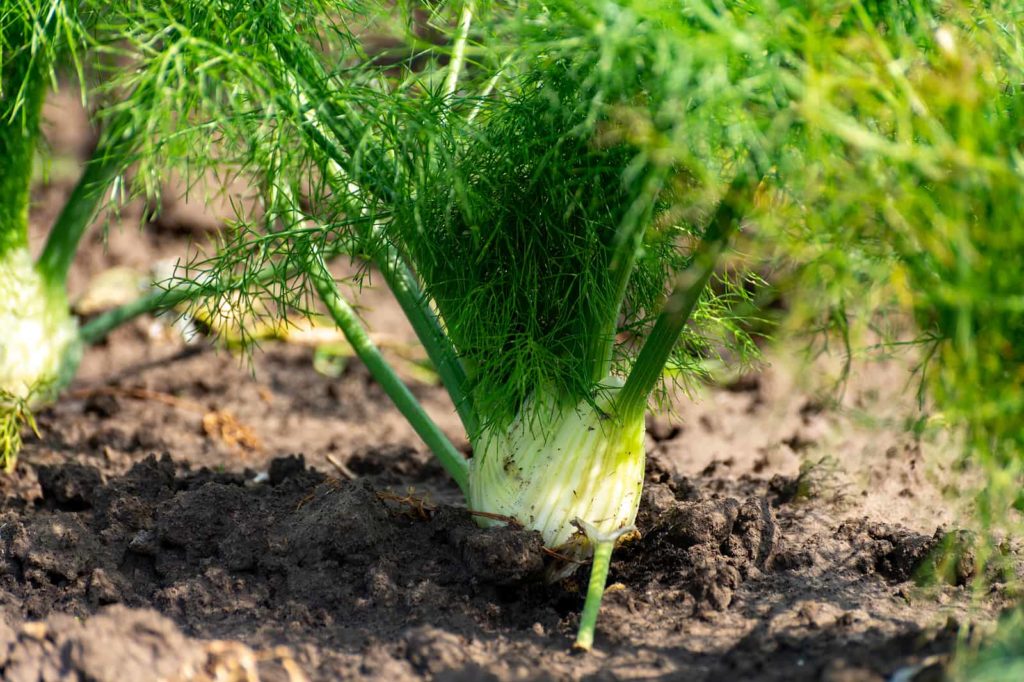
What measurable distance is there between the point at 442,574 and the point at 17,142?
1.43 metres

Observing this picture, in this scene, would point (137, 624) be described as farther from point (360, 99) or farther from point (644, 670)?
point (360, 99)

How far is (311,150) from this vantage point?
1.74 metres

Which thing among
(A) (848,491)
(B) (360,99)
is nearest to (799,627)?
(A) (848,491)

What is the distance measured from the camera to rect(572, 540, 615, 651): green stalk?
154 centimetres

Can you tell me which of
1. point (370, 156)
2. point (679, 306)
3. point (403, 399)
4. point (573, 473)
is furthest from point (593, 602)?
point (370, 156)

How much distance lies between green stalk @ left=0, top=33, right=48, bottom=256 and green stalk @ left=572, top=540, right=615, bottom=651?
4.94 feet

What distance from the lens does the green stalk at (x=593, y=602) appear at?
1.54 metres

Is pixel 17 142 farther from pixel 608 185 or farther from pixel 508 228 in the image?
pixel 608 185

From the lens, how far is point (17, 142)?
236 cm

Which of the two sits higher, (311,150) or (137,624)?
(311,150)

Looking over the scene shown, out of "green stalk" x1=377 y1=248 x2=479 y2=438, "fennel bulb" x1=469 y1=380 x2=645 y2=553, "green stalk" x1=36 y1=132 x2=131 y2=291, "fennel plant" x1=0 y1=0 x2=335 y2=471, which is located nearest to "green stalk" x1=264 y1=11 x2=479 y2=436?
"green stalk" x1=377 y1=248 x2=479 y2=438

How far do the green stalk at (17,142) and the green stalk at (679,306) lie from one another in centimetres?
141

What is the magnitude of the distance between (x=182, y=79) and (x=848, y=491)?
4.84 ft

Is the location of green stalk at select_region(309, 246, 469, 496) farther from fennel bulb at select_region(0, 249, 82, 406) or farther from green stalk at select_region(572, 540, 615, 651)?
fennel bulb at select_region(0, 249, 82, 406)
